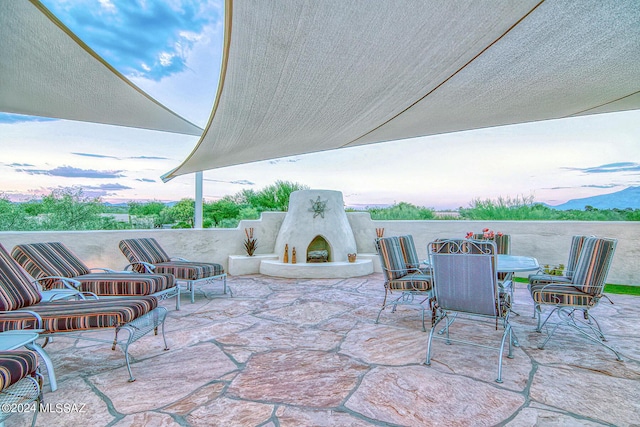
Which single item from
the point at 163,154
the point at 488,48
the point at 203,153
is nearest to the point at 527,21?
the point at 488,48

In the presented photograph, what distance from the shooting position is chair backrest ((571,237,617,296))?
115 inches

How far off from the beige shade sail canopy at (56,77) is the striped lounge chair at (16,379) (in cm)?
219

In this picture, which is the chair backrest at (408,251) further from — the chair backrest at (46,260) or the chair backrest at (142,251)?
the chair backrest at (46,260)

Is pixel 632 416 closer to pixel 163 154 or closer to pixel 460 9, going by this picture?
pixel 460 9

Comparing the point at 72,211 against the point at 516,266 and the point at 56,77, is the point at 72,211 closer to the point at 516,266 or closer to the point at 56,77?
the point at 56,77

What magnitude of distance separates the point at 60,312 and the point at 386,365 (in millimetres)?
2545

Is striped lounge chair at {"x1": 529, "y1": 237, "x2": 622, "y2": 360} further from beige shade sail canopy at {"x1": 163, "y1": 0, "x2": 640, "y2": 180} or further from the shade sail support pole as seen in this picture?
the shade sail support pole

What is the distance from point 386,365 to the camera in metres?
2.71

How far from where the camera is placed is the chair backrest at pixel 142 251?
4.99 metres

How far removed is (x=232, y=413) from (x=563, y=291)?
3030 mm

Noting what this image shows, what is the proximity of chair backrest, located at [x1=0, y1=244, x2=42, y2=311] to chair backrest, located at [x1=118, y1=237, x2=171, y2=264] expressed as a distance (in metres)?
2.04

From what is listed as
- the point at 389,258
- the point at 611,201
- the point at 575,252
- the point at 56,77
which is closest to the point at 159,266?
the point at 56,77

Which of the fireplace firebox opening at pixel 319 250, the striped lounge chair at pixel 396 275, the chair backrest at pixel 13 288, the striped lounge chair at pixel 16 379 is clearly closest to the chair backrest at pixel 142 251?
the chair backrest at pixel 13 288

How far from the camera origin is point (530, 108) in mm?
3797
